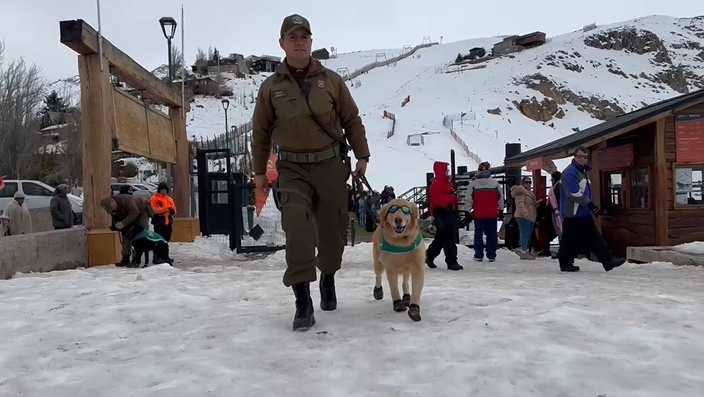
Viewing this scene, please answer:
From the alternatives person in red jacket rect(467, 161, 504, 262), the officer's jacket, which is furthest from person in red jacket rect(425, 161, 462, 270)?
the officer's jacket

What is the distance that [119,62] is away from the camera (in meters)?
9.55

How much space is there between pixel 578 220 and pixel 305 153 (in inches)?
200

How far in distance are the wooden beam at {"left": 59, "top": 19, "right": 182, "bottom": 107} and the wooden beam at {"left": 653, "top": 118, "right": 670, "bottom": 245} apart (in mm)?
9742

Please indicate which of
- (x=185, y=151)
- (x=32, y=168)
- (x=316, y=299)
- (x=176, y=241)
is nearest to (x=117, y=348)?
(x=316, y=299)

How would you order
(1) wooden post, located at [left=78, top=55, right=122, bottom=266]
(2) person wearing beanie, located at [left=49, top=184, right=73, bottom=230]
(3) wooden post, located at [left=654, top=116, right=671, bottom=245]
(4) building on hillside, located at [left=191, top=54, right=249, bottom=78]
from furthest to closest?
1. (4) building on hillside, located at [left=191, top=54, right=249, bottom=78]
2. (2) person wearing beanie, located at [left=49, top=184, right=73, bottom=230]
3. (3) wooden post, located at [left=654, top=116, right=671, bottom=245]
4. (1) wooden post, located at [left=78, top=55, right=122, bottom=266]

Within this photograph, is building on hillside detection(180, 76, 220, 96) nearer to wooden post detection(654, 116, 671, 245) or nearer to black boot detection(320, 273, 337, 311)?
wooden post detection(654, 116, 671, 245)

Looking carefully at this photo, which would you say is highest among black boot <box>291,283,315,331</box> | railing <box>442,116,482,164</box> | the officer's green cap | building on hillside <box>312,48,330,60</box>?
building on hillside <box>312,48,330,60</box>

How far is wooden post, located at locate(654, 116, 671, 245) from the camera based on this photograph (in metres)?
9.98

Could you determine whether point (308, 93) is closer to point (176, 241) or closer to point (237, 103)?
point (176, 241)

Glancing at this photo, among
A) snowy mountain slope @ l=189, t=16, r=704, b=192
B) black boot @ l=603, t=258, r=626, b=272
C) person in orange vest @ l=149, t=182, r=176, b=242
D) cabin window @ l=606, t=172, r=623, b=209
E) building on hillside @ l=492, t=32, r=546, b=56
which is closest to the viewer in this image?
black boot @ l=603, t=258, r=626, b=272

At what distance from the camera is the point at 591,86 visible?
220 feet

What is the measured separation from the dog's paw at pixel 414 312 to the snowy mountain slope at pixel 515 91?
28353 mm

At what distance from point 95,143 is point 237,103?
59.6m

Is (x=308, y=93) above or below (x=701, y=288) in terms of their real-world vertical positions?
above
